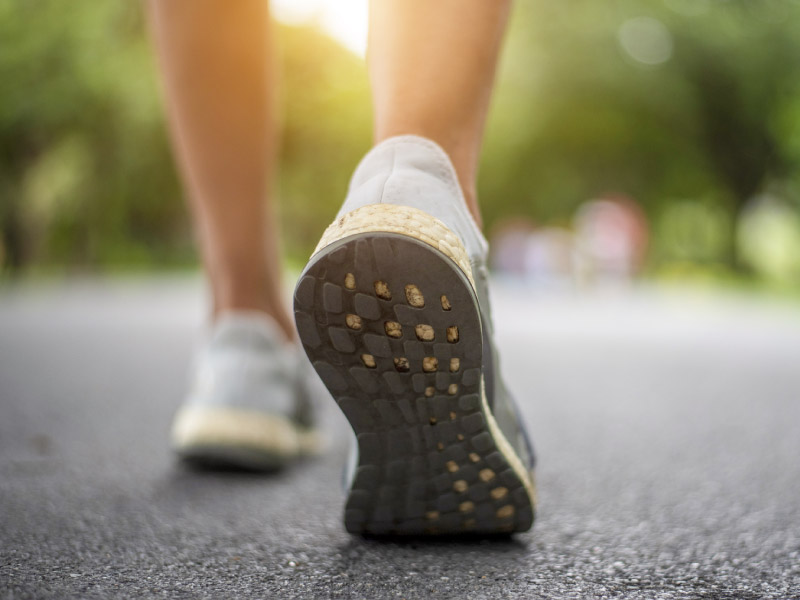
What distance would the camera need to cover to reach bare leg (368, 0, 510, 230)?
0.79 m

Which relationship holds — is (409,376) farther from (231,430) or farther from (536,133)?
(536,133)

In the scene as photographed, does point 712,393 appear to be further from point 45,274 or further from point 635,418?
point 45,274

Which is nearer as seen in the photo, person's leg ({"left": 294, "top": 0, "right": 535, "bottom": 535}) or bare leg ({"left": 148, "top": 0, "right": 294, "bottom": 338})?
person's leg ({"left": 294, "top": 0, "right": 535, "bottom": 535})

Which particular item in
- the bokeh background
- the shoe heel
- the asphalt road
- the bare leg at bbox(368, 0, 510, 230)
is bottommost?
the asphalt road

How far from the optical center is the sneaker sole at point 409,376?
636 mm

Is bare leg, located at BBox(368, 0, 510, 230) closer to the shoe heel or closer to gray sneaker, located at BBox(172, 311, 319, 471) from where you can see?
the shoe heel

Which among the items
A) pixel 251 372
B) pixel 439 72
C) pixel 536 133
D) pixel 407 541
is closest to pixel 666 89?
pixel 536 133

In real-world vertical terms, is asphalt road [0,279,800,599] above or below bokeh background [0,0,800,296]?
below

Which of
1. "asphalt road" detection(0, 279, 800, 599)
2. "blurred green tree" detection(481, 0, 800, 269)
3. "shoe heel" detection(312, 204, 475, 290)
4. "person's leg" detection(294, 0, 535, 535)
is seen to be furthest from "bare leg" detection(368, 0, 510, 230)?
"blurred green tree" detection(481, 0, 800, 269)

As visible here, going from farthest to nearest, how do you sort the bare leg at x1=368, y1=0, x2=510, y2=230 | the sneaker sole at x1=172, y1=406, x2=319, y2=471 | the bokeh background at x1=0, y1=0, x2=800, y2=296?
1. the bokeh background at x1=0, y1=0, x2=800, y2=296
2. the sneaker sole at x1=172, y1=406, x2=319, y2=471
3. the bare leg at x1=368, y1=0, x2=510, y2=230

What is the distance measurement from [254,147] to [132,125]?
9227 millimetres

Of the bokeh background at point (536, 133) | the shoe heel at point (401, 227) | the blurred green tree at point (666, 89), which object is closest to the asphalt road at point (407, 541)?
the shoe heel at point (401, 227)

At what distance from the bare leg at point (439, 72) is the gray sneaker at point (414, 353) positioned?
32 millimetres

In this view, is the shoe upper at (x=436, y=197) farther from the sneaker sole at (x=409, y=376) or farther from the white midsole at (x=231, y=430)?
the white midsole at (x=231, y=430)
